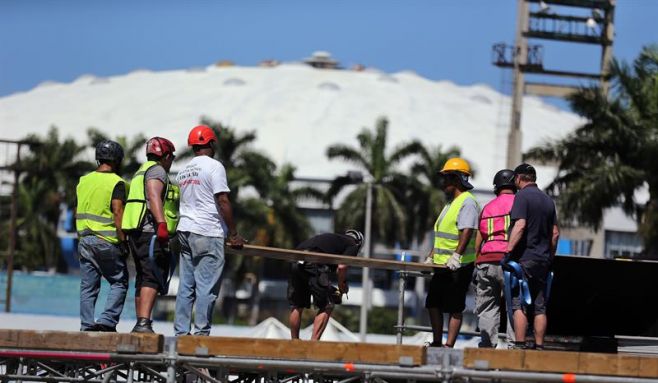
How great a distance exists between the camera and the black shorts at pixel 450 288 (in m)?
13.6

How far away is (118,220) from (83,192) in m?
0.55

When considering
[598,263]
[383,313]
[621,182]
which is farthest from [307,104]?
[598,263]

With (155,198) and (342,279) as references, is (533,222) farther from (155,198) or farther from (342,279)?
(342,279)

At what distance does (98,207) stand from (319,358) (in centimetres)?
346

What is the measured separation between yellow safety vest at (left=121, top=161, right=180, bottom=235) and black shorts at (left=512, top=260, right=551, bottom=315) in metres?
3.15

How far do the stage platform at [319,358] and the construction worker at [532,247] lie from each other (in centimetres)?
168

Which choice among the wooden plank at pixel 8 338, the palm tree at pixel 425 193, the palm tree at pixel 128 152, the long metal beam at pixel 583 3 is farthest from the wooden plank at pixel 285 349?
the palm tree at pixel 425 193

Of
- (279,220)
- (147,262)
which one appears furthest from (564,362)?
(279,220)

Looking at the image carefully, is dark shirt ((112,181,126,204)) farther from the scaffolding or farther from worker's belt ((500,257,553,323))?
worker's belt ((500,257,553,323))

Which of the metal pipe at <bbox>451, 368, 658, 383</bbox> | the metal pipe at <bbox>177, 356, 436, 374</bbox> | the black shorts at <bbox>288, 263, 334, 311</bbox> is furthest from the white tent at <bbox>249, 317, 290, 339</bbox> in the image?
the metal pipe at <bbox>451, 368, 658, 383</bbox>

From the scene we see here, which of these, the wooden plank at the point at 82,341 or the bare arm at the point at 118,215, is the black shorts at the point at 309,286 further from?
the wooden plank at the point at 82,341

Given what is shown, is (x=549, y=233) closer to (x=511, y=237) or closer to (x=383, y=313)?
(x=511, y=237)

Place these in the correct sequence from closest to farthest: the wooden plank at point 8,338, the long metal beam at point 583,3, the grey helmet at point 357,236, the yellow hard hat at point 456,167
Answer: the wooden plank at point 8,338
the yellow hard hat at point 456,167
the grey helmet at point 357,236
the long metal beam at point 583,3

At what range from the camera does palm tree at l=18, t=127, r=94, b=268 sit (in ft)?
303
